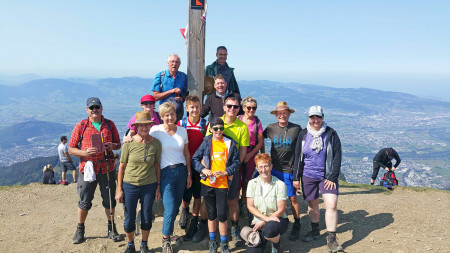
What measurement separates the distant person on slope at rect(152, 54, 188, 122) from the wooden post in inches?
8.0

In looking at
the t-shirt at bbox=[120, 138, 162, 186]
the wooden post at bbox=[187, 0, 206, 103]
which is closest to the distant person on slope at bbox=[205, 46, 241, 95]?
the wooden post at bbox=[187, 0, 206, 103]

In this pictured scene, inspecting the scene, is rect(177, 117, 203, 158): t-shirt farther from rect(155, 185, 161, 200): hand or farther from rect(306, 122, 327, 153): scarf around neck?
rect(306, 122, 327, 153): scarf around neck

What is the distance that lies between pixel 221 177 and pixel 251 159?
4.10ft

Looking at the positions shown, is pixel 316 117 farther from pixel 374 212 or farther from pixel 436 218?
pixel 436 218

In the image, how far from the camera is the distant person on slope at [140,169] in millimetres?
4969

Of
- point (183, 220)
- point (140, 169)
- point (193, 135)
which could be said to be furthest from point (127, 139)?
point (183, 220)

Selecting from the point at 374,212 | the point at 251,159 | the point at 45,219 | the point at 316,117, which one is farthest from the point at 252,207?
the point at 45,219

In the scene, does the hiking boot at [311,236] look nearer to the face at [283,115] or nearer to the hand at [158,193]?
the face at [283,115]

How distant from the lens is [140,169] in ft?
16.5

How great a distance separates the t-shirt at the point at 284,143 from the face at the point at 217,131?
1315 mm

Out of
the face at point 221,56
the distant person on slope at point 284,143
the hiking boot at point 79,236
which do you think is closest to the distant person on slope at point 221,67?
the face at point 221,56

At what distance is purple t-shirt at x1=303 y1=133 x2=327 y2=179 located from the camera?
560 cm

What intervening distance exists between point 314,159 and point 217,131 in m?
2.11

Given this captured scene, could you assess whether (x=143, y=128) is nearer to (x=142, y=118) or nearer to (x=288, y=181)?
(x=142, y=118)
